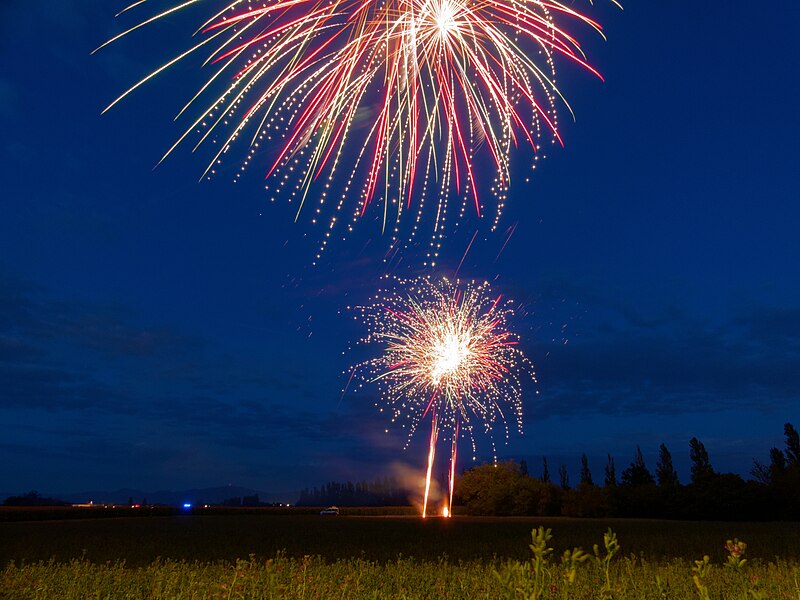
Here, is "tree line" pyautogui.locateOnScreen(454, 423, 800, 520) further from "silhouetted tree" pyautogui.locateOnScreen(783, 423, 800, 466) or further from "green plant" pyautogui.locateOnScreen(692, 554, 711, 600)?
"green plant" pyautogui.locateOnScreen(692, 554, 711, 600)

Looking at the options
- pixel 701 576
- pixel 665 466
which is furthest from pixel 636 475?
pixel 701 576

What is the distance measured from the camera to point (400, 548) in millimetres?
28203

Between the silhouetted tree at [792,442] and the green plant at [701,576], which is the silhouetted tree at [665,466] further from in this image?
the green plant at [701,576]

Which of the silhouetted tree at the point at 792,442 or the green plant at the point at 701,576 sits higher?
the silhouetted tree at the point at 792,442

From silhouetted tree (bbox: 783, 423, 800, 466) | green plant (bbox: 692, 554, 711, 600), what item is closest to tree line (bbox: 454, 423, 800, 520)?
silhouetted tree (bbox: 783, 423, 800, 466)

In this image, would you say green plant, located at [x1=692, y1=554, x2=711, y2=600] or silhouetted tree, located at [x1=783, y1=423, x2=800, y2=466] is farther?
silhouetted tree, located at [x1=783, y1=423, x2=800, y2=466]

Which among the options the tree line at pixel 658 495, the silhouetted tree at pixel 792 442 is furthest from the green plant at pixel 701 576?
the silhouetted tree at pixel 792 442

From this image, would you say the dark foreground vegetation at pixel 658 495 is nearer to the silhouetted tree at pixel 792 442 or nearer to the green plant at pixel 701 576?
the silhouetted tree at pixel 792 442

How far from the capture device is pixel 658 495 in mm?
76188

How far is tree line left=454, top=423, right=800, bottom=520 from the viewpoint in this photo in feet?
223

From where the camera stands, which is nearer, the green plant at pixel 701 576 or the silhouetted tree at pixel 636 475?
the green plant at pixel 701 576

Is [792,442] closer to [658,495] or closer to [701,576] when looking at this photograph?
[658,495]

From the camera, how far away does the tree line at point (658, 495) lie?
223 ft

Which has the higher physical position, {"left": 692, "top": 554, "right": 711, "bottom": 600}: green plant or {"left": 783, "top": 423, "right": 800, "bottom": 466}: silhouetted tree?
{"left": 783, "top": 423, "right": 800, "bottom": 466}: silhouetted tree
